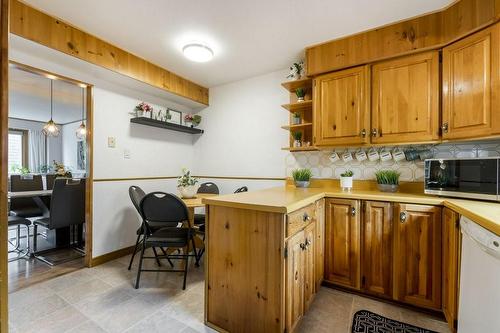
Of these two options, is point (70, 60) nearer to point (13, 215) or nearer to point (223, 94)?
point (223, 94)

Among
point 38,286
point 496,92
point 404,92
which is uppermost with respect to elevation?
point 404,92

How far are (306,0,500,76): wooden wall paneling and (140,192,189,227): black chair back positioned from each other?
6.18 ft

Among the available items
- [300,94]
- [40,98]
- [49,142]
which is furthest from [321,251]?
[49,142]

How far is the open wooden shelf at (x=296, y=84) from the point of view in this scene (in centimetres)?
264

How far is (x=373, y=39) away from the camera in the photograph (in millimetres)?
2162

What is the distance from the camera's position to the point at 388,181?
88.1 inches

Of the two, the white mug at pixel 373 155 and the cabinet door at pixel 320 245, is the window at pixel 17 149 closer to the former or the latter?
the cabinet door at pixel 320 245

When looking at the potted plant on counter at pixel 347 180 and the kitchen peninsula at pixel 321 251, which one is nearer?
the kitchen peninsula at pixel 321 251

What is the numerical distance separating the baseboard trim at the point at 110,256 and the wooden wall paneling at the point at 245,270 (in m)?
1.74

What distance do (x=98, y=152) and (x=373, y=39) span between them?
3104 millimetres

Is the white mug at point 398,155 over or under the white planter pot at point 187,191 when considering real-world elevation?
over

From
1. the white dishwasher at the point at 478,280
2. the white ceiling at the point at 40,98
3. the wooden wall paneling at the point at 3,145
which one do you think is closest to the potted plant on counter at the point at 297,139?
the white dishwasher at the point at 478,280

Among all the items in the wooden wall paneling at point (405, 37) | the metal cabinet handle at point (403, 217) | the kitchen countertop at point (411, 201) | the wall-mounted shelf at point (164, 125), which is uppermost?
the wooden wall paneling at point (405, 37)

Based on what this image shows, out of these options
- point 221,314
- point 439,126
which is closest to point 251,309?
point 221,314
